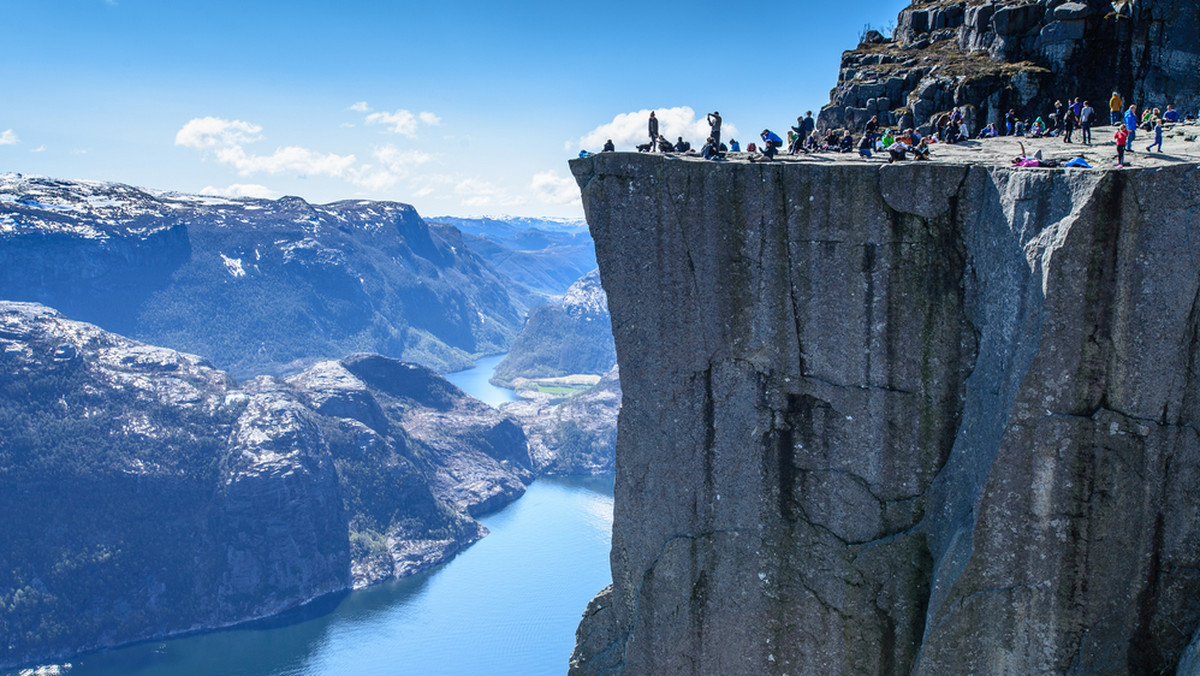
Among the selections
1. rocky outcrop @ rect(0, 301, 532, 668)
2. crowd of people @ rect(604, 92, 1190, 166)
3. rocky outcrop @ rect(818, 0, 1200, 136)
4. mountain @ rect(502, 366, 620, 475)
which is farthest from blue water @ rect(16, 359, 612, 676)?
crowd of people @ rect(604, 92, 1190, 166)

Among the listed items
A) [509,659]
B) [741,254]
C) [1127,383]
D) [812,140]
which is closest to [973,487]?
[1127,383]

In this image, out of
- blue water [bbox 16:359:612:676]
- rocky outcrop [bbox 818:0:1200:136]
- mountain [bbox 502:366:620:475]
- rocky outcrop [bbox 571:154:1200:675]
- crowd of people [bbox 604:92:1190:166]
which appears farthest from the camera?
mountain [bbox 502:366:620:475]

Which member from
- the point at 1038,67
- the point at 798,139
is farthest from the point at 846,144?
the point at 1038,67

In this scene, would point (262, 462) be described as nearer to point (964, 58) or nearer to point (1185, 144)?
point (964, 58)

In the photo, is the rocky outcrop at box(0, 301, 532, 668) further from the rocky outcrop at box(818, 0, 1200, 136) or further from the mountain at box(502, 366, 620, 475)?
the rocky outcrop at box(818, 0, 1200, 136)

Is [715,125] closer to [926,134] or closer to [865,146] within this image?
[865,146]
